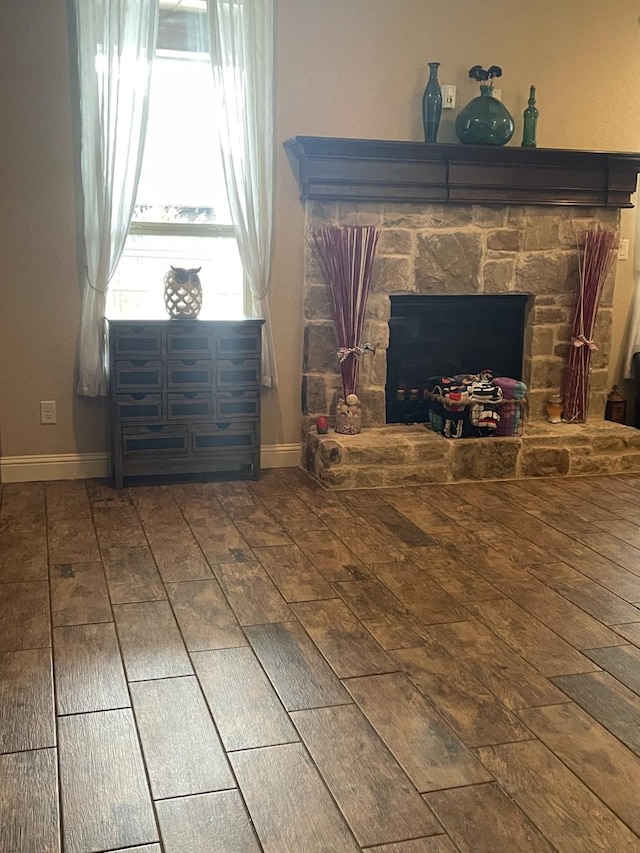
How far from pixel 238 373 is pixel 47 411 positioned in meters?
0.98

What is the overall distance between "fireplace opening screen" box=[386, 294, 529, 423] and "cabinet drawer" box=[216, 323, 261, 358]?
34.4 inches

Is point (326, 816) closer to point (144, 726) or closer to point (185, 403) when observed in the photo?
point (144, 726)

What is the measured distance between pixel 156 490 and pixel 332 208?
1715mm

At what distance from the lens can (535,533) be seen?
3.85 meters

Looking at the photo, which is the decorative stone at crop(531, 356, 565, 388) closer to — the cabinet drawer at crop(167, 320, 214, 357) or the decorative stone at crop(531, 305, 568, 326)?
the decorative stone at crop(531, 305, 568, 326)

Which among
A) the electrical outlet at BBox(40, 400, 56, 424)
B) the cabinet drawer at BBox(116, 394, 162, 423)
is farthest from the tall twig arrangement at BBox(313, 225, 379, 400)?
the electrical outlet at BBox(40, 400, 56, 424)

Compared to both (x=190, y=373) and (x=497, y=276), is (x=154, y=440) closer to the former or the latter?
(x=190, y=373)

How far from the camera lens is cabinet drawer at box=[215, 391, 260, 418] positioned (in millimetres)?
4504

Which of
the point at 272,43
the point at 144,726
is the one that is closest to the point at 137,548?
the point at 144,726

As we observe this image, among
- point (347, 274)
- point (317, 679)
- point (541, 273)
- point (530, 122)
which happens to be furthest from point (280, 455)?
point (317, 679)

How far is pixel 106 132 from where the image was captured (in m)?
4.29

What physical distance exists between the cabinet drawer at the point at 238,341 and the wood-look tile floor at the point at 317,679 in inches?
31.2

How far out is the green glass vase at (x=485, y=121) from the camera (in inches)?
186

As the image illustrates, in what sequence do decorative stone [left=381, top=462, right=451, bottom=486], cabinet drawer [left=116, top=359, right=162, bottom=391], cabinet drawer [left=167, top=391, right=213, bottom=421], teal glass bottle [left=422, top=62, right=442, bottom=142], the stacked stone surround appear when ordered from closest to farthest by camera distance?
cabinet drawer [left=116, top=359, right=162, bottom=391], cabinet drawer [left=167, top=391, right=213, bottom=421], decorative stone [left=381, top=462, right=451, bottom=486], teal glass bottle [left=422, top=62, right=442, bottom=142], the stacked stone surround
